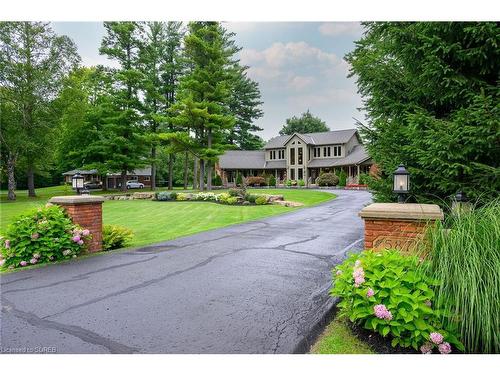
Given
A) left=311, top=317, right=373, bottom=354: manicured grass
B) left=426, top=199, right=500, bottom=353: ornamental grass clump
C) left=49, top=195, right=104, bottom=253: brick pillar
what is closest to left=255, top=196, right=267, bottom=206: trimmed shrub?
left=49, top=195, right=104, bottom=253: brick pillar

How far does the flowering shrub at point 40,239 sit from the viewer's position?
5383 millimetres

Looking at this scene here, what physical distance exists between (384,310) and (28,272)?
517 cm

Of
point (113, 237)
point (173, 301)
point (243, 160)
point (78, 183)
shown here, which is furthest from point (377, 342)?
point (243, 160)

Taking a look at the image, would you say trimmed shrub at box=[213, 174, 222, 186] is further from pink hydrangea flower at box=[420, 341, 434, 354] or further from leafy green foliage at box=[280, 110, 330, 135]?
pink hydrangea flower at box=[420, 341, 434, 354]

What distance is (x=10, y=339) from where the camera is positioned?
9.64ft

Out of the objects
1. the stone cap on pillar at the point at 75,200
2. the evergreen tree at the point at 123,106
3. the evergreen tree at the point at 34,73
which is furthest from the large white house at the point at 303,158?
the stone cap on pillar at the point at 75,200

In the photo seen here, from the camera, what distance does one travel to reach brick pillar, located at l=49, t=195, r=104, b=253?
5.86 metres

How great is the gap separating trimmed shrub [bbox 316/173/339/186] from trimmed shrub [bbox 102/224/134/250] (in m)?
30.2

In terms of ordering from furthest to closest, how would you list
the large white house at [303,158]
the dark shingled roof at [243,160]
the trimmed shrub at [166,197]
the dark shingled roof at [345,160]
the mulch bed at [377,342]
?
the dark shingled roof at [243,160] < the large white house at [303,158] < the dark shingled roof at [345,160] < the trimmed shrub at [166,197] < the mulch bed at [377,342]

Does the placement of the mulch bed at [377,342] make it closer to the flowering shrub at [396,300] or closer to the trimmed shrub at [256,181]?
the flowering shrub at [396,300]

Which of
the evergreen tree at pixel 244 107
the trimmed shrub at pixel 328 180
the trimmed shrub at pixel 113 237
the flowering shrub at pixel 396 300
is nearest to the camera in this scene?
the flowering shrub at pixel 396 300

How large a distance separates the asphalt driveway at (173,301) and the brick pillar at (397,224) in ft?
3.15

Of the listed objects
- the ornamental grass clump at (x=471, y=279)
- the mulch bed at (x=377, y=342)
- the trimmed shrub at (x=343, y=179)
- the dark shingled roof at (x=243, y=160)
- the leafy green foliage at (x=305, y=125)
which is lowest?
the mulch bed at (x=377, y=342)

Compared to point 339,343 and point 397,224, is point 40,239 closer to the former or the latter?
point 339,343
